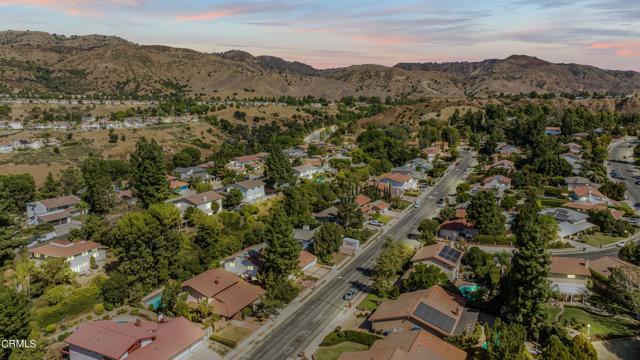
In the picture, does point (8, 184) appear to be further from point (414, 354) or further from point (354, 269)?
point (414, 354)

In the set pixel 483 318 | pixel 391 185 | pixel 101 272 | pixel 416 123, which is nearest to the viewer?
pixel 483 318

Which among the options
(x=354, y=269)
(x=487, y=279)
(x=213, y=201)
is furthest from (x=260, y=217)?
(x=487, y=279)

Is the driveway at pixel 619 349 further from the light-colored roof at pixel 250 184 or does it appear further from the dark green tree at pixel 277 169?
the dark green tree at pixel 277 169

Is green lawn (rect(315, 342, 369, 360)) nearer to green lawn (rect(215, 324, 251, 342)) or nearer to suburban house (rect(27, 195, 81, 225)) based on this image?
green lawn (rect(215, 324, 251, 342))

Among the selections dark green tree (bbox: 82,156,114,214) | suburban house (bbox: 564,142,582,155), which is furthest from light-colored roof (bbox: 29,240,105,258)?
suburban house (bbox: 564,142,582,155)

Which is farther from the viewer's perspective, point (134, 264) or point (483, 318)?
point (134, 264)

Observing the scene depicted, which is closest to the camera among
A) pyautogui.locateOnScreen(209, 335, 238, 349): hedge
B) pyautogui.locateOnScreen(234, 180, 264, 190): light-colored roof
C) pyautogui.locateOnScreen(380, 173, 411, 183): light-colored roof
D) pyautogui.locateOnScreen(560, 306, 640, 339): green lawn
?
pyautogui.locateOnScreen(209, 335, 238, 349): hedge

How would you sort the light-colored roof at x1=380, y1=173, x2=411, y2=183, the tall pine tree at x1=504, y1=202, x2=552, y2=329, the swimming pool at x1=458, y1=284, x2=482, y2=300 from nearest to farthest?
the tall pine tree at x1=504, y1=202, x2=552, y2=329, the swimming pool at x1=458, y1=284, x2=482, y2=300, the light-colored roof at x1=380, y1=173, x2=411, y2=183
